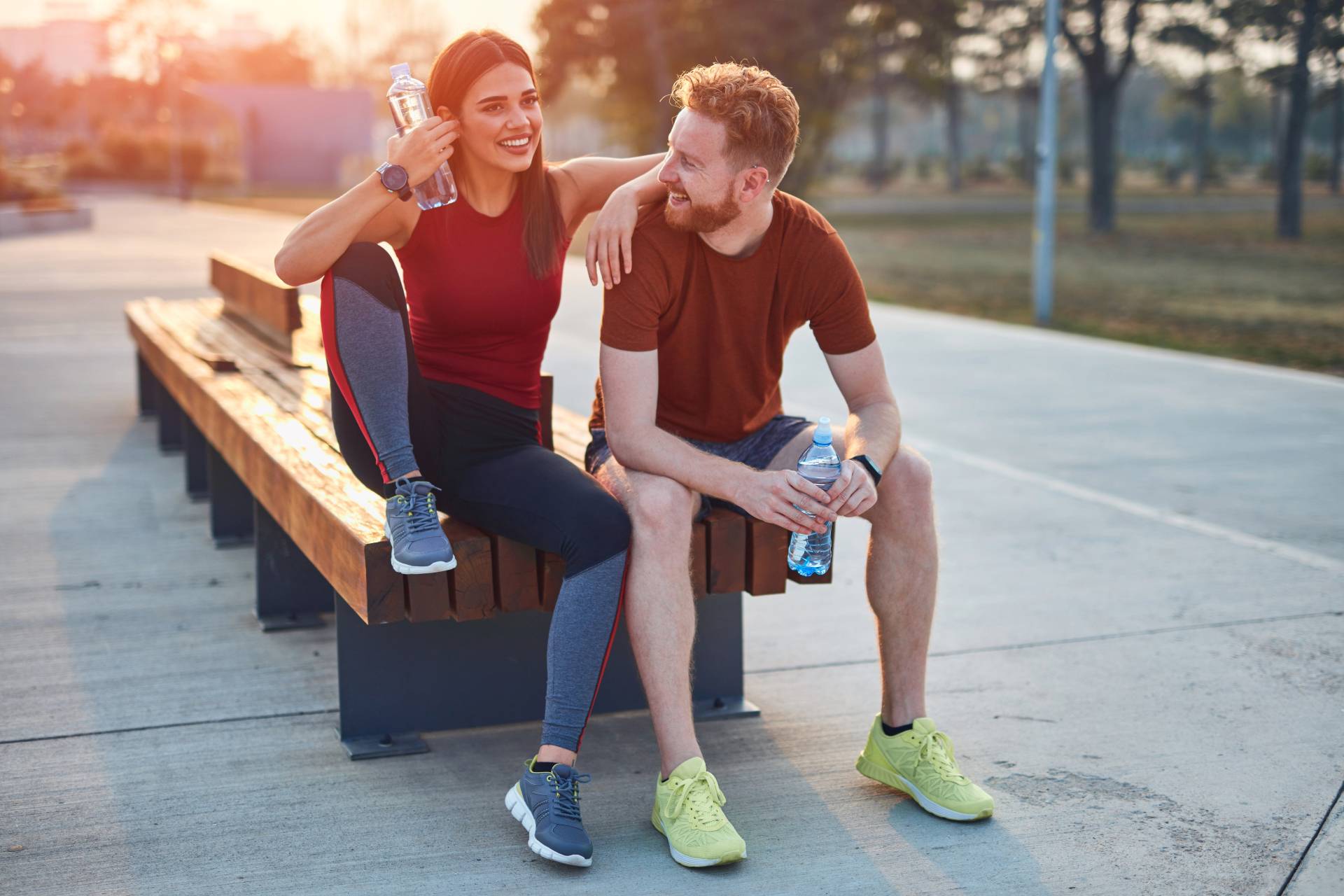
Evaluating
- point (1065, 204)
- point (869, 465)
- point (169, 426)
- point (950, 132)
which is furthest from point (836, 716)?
point (950, 132)

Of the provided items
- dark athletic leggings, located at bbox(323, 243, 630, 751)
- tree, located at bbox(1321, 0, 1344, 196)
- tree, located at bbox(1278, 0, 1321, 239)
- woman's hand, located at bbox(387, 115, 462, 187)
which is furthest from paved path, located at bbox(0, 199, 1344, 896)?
tree, located at bbox(1278, 0, 1321, 239)

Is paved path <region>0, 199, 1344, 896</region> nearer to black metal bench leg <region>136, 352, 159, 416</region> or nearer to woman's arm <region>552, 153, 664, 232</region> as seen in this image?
black metal bench leg <region>136, 352, 159, 416</region>

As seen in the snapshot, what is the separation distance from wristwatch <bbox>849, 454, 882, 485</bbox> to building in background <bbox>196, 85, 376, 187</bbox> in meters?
59.5

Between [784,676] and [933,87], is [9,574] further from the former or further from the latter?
[933,87]

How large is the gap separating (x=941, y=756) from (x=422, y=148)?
1.81m

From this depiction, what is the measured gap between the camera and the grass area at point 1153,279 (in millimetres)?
12641

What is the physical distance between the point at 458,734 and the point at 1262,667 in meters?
2.26

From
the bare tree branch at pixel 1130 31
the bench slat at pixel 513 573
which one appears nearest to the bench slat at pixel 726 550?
the bench slat at pixel 513 573

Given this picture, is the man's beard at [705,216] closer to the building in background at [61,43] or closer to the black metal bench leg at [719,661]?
the black metal bench leg at [719,661]

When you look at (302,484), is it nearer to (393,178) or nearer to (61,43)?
(393,178)

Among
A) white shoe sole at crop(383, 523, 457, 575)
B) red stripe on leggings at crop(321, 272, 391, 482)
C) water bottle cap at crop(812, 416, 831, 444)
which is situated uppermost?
red stripe on leggings at crop(321, 272, 391, 482)

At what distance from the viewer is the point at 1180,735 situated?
3.61 meters

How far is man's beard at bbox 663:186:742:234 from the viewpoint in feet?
10.7

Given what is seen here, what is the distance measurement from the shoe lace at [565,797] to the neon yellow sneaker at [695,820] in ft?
0.61
